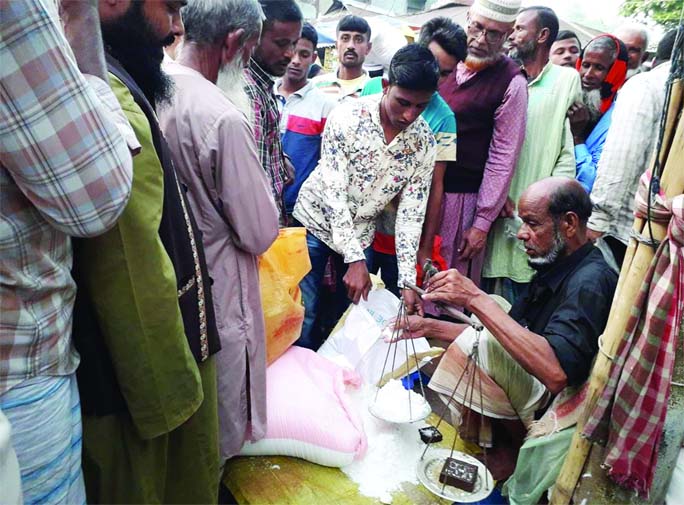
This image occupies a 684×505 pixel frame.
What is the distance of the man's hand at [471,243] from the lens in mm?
2721

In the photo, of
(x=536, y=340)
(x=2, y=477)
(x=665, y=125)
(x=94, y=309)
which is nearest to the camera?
(x=2, y=477)

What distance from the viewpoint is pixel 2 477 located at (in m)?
0.69

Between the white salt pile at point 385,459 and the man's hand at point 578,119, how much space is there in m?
1.97

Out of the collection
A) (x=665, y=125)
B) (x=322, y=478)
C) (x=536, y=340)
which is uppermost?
(x=665, y=125)

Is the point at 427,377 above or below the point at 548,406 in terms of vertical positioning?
below

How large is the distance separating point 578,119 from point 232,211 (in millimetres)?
2456

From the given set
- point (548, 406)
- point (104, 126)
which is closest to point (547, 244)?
point (548, 406)

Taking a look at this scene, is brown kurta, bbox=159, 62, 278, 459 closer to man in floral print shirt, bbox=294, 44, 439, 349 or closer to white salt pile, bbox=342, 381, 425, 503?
white salt pile, bbox=342, 381, 425, 503

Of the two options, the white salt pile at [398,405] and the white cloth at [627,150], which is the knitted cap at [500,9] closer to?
the white cloth at [627,150]

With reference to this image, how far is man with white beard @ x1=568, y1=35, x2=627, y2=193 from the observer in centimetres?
315

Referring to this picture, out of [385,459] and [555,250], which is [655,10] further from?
[385,459]

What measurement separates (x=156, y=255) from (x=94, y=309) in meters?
0.17

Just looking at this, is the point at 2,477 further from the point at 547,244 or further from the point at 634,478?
the point at 547,244

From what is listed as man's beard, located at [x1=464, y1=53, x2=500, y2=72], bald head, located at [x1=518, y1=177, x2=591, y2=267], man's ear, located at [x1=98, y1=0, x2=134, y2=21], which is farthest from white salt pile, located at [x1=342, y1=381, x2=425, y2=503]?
man's beard, located at [x1=464, y1=53, x2=500, y2=72]
